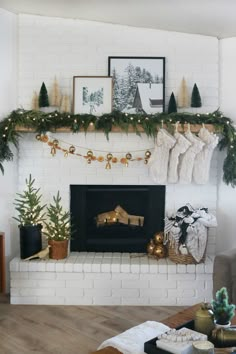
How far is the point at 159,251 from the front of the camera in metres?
3.83

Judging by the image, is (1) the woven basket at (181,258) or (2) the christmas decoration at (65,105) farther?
(2) the christmas decoration at (65,105)

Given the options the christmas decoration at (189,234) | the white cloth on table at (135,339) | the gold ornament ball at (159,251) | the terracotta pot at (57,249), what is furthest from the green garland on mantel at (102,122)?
the white cloth on table at (135,339)

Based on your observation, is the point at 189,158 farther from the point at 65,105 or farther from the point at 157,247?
the point at 65,105

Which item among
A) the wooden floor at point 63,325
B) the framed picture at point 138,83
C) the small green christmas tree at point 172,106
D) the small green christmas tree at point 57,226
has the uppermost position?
the framed picture at point 138,83

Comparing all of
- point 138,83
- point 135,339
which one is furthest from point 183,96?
point 135,339

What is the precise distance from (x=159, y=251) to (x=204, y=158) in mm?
867

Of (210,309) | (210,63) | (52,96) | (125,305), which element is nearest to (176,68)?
(210,63)

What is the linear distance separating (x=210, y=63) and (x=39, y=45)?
149 cm

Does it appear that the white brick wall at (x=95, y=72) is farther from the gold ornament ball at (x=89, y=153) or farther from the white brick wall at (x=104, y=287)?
the white brick wall at (x=104, y=287)

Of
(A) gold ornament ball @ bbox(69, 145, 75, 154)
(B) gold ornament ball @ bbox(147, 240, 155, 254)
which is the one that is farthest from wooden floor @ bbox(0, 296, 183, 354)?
(A) gold ornament ball @ bbox(69, 145, 75, 154)

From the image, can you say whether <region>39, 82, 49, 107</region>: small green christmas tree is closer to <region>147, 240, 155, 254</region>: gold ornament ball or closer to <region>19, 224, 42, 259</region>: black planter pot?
<region>19, 224, 42, 259</region>: black planter pot

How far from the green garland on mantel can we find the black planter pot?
53 cm

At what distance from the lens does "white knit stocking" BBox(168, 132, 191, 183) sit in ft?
12.4

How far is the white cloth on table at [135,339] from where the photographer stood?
202 cm
